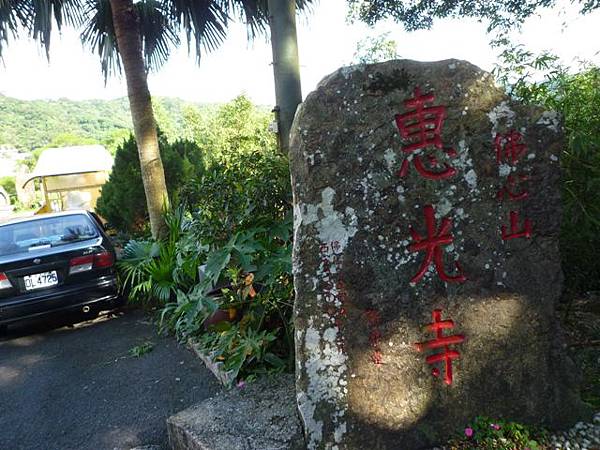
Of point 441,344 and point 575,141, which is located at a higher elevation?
point 575,141

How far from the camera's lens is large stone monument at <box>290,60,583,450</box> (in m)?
1.99

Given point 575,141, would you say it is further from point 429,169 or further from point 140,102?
point 140,102

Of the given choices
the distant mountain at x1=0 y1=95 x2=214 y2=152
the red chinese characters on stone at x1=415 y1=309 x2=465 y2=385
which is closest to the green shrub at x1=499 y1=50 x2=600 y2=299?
the red chinese characters on stone at x1=415 y1=309 x2=465 y2=385

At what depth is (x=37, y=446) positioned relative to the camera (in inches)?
109

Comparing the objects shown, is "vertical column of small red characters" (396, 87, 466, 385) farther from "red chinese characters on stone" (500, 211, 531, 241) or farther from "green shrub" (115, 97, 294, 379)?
"green shrub" (115, 97, 294, 379)

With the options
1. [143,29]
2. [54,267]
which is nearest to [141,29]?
[143,29]

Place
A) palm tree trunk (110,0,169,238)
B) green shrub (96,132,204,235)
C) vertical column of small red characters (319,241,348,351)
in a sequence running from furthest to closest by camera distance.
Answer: green shrub (96,132,204,235), palm tree trunk (110,0,169,238), vertical column of small red characters (319,241,348,351)

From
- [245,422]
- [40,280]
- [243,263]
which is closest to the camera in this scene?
[245,422]

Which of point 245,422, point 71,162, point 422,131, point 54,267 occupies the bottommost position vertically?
point 245,422

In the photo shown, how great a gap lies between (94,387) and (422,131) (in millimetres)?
2977

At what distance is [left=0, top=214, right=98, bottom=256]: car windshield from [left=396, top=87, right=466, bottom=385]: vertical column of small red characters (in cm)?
418

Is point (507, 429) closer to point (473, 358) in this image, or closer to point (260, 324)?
point (473, 358)

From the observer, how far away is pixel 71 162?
46.5ft

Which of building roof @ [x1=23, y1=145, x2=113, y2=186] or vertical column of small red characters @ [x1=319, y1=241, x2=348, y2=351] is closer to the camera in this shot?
vertical column of small red characters @ [x1=319, y1=241, x2=348, y2=351]
